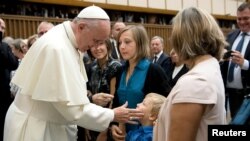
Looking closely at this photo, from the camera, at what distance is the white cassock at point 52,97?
229cm

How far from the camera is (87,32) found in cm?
241

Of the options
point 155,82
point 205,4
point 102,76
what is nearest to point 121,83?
point 155,82

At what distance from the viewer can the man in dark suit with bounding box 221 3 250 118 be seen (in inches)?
155

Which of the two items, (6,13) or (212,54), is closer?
(212,54)

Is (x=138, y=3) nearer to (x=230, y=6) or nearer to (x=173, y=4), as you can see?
(x=173, y=4)

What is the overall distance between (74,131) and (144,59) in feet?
2.82

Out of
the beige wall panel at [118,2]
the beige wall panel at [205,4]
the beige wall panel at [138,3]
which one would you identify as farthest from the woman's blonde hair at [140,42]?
the beige wall panel at [205,4]

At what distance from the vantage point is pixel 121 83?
3064mm

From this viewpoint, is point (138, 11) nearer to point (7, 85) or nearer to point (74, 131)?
point (7, 85)

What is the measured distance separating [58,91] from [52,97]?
0.05 m

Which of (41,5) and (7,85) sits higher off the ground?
(41,5)

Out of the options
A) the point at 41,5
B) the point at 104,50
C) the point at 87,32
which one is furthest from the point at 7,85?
the point at 41,5

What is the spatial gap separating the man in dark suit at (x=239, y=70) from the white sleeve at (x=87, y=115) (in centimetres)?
199

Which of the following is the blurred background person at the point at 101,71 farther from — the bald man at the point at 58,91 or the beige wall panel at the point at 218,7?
the beige wall panel at the point at 218,7
